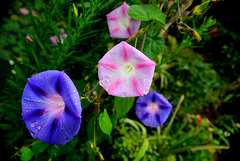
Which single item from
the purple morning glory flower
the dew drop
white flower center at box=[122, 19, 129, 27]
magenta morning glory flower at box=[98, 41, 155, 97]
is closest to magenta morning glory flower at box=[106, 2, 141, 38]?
white flower center at box=[122, 19, 129, 27]

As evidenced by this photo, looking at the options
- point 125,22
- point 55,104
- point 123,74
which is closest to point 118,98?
point 123,74

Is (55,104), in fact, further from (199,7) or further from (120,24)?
(199,7)

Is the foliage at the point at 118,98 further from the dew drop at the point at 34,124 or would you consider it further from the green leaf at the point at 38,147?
the dew drop at the point at 34,124

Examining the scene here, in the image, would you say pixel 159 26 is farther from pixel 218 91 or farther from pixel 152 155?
pixel 218 91

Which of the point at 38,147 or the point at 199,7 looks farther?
the point at 38,147

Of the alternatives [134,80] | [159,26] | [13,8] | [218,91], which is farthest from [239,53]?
[13,8]

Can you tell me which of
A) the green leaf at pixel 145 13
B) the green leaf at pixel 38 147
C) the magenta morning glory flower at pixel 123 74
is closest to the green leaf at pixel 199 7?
the green leaf at pixel 145 13

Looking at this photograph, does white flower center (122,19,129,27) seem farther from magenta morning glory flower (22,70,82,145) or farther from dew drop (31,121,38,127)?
dew drop (31,121,38,127)
